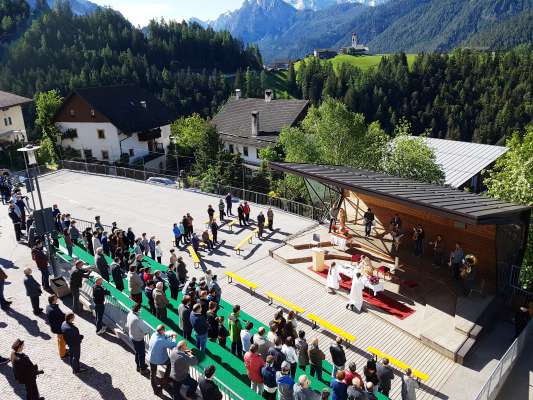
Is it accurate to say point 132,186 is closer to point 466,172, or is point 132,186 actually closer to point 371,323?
point 371,323

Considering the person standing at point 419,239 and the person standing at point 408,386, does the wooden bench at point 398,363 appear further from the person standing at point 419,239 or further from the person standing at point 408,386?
the person standing at point 419,239

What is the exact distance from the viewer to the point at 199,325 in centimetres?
1064

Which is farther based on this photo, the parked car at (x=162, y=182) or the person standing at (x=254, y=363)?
the parked car at (x=162, y=182)

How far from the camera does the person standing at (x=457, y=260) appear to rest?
636 inches

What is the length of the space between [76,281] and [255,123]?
43641 mm

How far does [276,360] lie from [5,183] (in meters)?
22.7

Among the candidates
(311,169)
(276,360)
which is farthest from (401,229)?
(276,360)

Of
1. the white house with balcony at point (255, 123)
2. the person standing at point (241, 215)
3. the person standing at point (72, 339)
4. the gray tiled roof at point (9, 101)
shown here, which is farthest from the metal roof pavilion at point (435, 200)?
the gray tiled roof at point (9, 101)

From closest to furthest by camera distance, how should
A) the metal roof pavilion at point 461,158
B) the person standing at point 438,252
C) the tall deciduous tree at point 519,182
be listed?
the person standing at point 438,252, the tall deciduous tree at point 519,182, the metal roof pavilion at point 461,158

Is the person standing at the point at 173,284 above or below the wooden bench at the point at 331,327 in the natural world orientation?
above

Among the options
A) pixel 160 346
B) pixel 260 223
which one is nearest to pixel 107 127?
pixel 260 223

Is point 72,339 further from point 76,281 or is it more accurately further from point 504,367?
point 504,367

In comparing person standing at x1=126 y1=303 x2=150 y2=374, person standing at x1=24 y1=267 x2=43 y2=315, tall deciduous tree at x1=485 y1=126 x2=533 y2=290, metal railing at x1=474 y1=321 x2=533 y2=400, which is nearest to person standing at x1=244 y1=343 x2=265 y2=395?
person standing at x1=126 y1=303 x2=150 y2=374

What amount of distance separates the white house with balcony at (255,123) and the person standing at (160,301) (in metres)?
38.6
